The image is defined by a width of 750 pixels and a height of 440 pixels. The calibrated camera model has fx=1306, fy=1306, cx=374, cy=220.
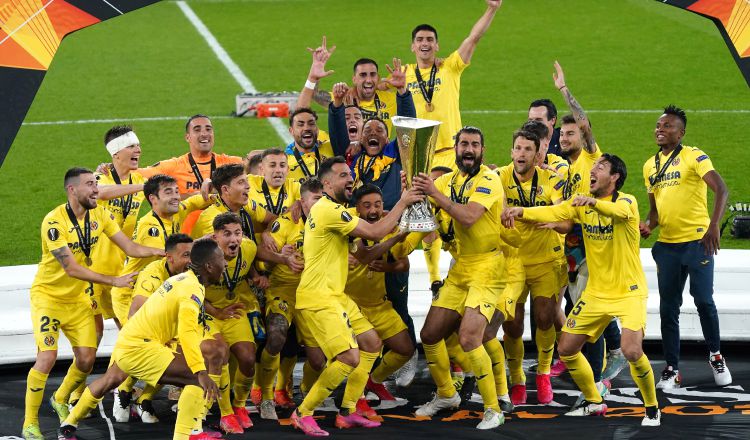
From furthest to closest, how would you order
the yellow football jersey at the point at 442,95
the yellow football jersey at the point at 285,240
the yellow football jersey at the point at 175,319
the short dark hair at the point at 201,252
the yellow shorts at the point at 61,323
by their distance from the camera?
the yellow football jersey at the point at 442,95
the yellow football jersey at the point at 285,240
the yellow shorts at the point at 61,323
the short dark hair at the point at 201,252
the yellow football jersey at the point at 175,319

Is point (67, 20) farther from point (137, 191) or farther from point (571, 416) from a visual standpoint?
point (571, 416)

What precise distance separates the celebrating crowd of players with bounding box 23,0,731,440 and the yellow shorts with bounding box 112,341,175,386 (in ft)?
0.05

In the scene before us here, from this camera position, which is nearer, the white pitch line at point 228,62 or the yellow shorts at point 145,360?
the yellow shorts at point 145,360

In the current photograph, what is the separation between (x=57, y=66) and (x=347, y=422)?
16.3m

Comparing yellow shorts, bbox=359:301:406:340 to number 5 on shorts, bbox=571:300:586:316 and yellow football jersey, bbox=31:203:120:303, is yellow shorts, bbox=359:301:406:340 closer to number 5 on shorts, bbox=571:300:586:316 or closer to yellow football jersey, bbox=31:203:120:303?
number 5 on shorts, bbox=571:300:586:316

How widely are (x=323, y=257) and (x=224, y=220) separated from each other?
0.70 metres

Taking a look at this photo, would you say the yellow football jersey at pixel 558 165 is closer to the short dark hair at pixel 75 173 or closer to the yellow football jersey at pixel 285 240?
the yellow football jersey at pixel 285 240

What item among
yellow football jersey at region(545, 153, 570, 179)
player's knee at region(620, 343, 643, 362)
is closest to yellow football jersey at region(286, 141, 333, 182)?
yellow football jersey at region(545, 153, 570, 179)

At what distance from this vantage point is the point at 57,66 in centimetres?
2341

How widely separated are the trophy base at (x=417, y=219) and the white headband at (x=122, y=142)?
2158 millimetres

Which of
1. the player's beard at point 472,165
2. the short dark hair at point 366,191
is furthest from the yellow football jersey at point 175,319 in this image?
the player's beard at point 472,165

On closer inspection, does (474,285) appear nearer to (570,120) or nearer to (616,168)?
(616,168)

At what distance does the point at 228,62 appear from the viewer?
2348cm

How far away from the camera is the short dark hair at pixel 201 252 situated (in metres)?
8.02
